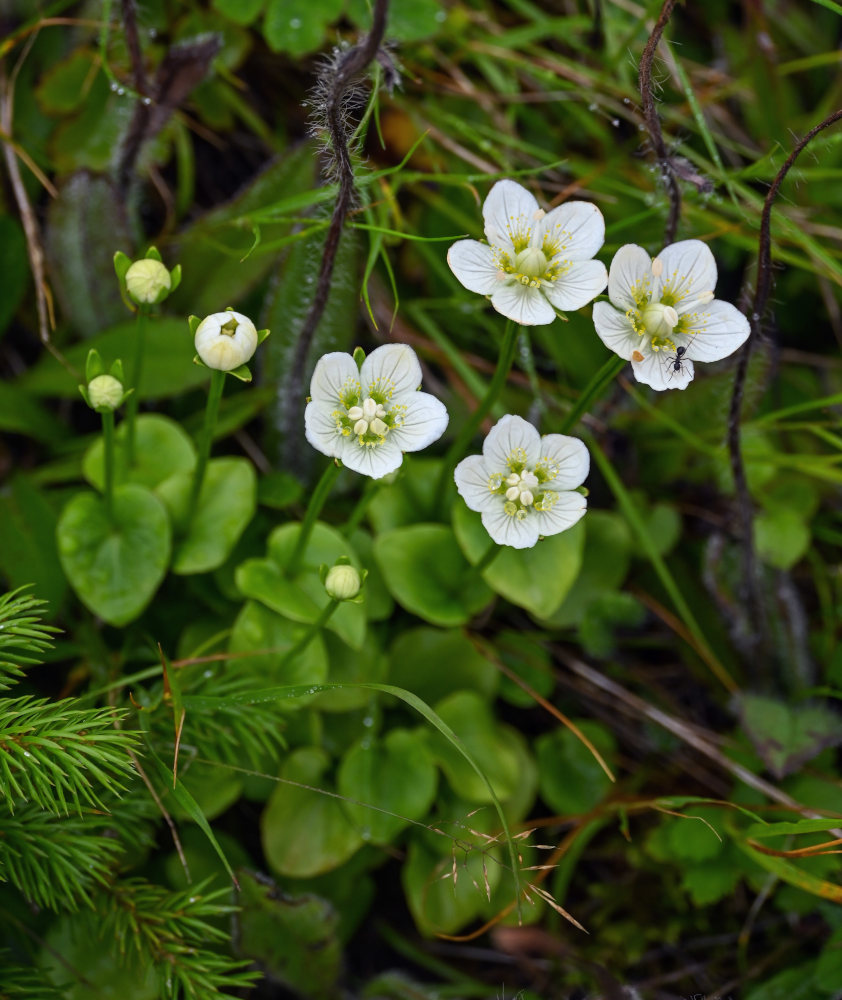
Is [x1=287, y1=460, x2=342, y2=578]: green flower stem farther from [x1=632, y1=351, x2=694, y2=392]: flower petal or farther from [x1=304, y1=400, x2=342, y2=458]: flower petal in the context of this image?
[x1=632, y1=351, x2=694, y2=392]: flower petal

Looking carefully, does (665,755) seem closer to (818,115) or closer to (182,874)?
(182,874)

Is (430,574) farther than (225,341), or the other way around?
(430,574)

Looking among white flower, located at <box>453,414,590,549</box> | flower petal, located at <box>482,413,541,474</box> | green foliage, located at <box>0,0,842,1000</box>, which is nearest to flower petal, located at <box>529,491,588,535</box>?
white flower, located at <box>453,414,590,549</box>

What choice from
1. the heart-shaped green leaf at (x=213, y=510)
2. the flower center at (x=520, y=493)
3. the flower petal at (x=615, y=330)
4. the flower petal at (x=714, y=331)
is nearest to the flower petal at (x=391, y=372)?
the flower center at (x=520, y=493)

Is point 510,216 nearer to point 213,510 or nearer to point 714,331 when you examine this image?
point 714,331

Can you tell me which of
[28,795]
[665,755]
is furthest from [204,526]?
[665,755]

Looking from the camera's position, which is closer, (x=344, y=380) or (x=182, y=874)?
(x=344, y=380)

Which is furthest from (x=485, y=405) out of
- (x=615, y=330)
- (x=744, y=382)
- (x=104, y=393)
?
(x=104, y=393)

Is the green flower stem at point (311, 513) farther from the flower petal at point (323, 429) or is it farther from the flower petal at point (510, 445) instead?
the flower petal at point (510, 445)
